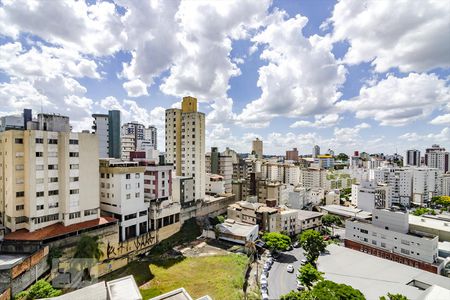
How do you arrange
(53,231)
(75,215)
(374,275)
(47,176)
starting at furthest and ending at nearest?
(75,215)
(47,176)
(374,275)
(53,231)

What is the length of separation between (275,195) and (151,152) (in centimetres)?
3942

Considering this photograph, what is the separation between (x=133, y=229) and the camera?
144ft

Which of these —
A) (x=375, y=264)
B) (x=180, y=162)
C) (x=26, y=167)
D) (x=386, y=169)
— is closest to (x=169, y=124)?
(x=180, y=162)

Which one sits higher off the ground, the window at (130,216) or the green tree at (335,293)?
the window at (130,216)

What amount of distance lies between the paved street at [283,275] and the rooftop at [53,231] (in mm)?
27153

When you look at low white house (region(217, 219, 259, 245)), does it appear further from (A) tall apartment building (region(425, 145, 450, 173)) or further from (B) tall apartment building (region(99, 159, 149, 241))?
(A) tall apartment building (region(425, 145, 450, 173))

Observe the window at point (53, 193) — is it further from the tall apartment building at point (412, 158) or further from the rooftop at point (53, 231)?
the tall apartment building at point (412, 158)

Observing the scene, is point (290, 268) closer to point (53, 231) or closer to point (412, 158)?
point (53, 231)

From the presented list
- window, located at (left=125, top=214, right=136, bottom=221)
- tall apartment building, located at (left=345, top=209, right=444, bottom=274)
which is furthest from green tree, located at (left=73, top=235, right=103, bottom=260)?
tall apartment building, located at (left=345, top=209, right=444, bottom=274)

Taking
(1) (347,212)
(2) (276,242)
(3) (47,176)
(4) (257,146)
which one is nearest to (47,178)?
(3) (47,176)

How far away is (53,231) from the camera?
110ft

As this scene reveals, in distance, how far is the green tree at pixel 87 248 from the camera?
33875 mm

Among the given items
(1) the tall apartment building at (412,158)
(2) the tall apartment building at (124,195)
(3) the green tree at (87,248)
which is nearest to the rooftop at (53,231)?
(3) the green tree at (87,248)

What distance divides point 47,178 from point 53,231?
302 inches
